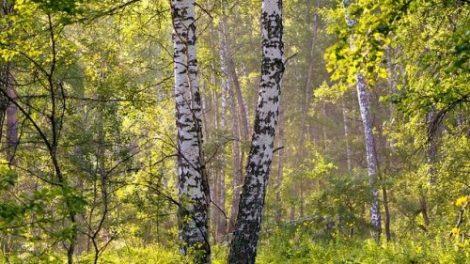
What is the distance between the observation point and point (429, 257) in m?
7.98

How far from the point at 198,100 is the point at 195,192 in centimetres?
124

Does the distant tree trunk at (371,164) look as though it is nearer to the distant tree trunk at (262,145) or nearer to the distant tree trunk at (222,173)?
the distant tree trunk at (222,173)

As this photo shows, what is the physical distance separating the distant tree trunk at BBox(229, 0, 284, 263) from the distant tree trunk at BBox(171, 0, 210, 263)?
487 mm

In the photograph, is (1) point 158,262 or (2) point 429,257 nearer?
(1) point 158,262

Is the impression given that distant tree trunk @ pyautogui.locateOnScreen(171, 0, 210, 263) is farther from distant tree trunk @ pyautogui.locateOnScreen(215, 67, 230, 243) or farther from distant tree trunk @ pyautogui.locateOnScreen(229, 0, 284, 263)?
distant tree trunk @ pyautogui.locateOnScreen(215, 67, 230, 243)

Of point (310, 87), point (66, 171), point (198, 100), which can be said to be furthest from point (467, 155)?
point (310, 87)

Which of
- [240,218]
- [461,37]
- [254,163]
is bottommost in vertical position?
[240,218]

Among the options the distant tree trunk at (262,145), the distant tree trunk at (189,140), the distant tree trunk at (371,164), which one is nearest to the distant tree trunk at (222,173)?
the distant tree trunk at (371,164)

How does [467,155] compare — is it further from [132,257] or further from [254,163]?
[132,257]

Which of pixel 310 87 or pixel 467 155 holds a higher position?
pixel 310 87

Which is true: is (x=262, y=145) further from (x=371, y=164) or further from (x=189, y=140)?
(x=371, y=164)

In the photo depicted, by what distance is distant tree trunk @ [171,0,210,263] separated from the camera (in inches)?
255

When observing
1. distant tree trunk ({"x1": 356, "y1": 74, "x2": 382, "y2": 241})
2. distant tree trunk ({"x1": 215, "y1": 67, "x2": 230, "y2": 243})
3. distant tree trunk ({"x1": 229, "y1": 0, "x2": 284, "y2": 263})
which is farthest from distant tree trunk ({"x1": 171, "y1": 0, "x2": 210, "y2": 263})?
distant tree trunk ({"x1": 215, "y1": 67, "x2": 230, "y2": 243})

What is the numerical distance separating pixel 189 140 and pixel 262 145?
0.98 meters
